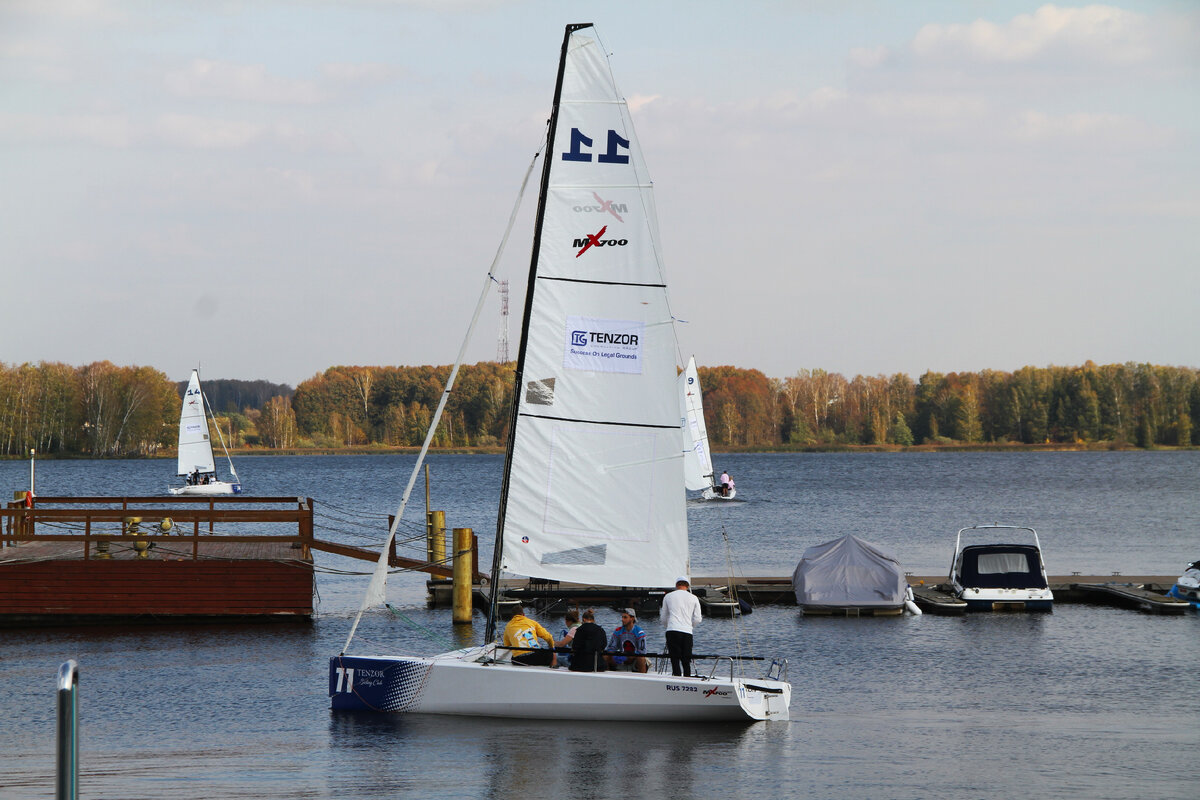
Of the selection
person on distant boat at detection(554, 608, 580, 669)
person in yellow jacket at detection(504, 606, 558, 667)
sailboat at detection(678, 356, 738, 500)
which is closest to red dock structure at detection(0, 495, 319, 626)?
person in yellow jacket at detection(504, 606, 558, 667)

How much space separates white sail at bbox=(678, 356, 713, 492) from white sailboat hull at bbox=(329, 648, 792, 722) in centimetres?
4144

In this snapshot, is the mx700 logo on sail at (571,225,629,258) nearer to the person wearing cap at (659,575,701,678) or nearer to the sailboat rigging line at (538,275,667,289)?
the sailboat rigging line at (538,275,667,289)

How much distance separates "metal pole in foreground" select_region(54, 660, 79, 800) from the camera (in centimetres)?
413

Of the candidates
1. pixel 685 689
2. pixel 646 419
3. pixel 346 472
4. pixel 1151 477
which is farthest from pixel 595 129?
pixel 346 472

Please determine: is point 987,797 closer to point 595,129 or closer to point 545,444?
point 545,444

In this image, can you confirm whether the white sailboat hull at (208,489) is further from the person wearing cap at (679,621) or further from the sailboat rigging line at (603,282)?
the person wearing cap at (679,621)

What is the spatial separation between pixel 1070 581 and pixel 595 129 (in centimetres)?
2242

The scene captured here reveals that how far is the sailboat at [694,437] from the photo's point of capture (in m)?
62.2

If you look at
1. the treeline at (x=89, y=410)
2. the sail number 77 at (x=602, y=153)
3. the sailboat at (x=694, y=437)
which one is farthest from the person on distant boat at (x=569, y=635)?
the treeline at (x=89, y=410)

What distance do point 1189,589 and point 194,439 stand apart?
61.8 m

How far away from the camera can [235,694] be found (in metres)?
19.0

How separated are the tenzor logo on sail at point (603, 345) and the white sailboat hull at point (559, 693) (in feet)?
14.5

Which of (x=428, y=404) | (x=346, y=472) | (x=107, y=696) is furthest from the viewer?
(x=428, y=404)

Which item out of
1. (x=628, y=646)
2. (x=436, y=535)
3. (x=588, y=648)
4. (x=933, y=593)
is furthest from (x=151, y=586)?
(x=933, y=593)
